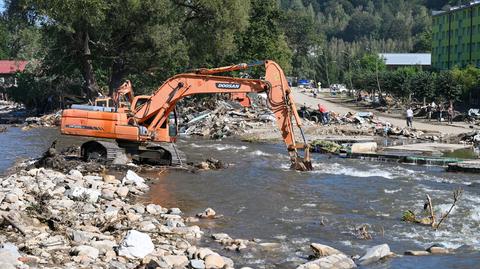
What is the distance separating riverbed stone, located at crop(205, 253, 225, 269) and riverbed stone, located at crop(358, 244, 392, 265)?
8.62ft

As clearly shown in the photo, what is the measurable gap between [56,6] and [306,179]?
60.1ft

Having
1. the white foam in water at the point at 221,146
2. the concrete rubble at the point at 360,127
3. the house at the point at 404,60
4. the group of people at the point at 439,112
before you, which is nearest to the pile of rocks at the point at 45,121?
the white foam in water at the point at 221,146

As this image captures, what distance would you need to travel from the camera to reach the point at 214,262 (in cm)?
1130

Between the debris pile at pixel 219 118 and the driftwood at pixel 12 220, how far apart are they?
86.1ft

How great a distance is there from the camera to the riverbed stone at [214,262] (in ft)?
36.8

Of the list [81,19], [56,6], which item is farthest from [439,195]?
[81,19]

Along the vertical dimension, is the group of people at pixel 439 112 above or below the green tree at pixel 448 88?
below

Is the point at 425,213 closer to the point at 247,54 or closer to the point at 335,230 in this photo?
the point at 335,230

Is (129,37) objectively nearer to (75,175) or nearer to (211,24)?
(211,24)

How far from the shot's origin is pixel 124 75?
4659cm

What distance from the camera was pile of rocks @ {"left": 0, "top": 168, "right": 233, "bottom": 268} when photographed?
10.8m

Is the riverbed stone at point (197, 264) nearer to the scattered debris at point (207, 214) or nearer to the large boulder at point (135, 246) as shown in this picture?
the large boulder at point (135, 246)

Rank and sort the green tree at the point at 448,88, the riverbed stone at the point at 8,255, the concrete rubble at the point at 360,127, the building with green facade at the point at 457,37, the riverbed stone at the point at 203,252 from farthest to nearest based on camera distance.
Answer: the building with green facade at the point at 457,37 → the green tree at the point at 448,88 → the concrete rubble at the point at 360,127 → the riverbed stone at the point at 203,252 → the riverbed stone at the point at 8,255

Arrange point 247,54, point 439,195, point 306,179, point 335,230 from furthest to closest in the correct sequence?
point 247,54 → point 306,179 → point 439,195 → point 335,230
